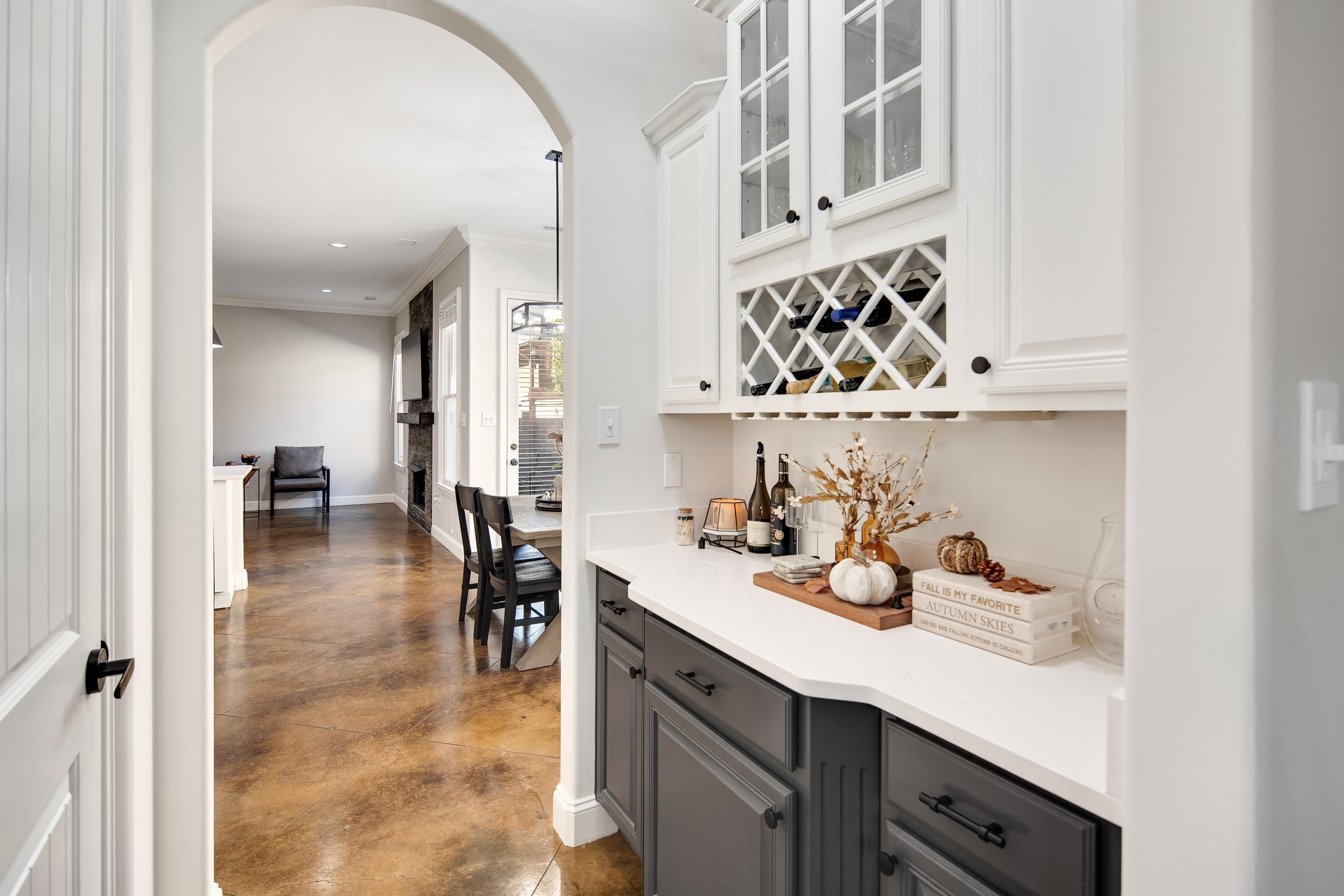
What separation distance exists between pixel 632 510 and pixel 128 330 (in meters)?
1.28

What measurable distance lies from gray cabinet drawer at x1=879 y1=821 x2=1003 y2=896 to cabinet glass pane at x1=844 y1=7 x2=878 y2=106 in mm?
Result: 1377

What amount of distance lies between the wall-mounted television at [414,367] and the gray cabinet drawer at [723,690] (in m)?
6.51

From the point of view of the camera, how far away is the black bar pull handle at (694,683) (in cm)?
142

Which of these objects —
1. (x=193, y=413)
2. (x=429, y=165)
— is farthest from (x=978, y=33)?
(x=429, y=165)

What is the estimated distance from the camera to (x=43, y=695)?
0.86 metres

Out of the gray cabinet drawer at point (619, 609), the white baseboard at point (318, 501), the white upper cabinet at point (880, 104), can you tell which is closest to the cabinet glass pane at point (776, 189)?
the white upper cabinet at point (880, 104)

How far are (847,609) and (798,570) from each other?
234mm

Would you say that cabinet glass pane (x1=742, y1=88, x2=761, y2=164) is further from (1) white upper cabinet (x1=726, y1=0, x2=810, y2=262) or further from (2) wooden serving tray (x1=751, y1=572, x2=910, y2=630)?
(2) wooden serving tray (x1=751, y1=572, x2=910, y2=630)

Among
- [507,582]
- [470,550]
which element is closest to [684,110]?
[507,582]

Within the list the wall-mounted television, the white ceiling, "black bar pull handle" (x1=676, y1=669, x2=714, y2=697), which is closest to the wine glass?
"black bar pull handle" (x1=676, y1=669, x2=714, y2=697)

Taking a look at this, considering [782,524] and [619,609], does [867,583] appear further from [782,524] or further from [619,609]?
[619,609]

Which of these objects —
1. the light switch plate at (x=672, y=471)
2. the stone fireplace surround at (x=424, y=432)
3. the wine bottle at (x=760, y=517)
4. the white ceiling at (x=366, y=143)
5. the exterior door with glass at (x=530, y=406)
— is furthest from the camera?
the stone fireplace surround at (x=424, y=432)

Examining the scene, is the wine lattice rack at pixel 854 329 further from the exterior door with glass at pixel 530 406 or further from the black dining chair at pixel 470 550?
the exterior door with glass at pixel 530 406

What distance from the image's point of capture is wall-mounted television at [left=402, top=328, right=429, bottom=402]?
7.59 m
